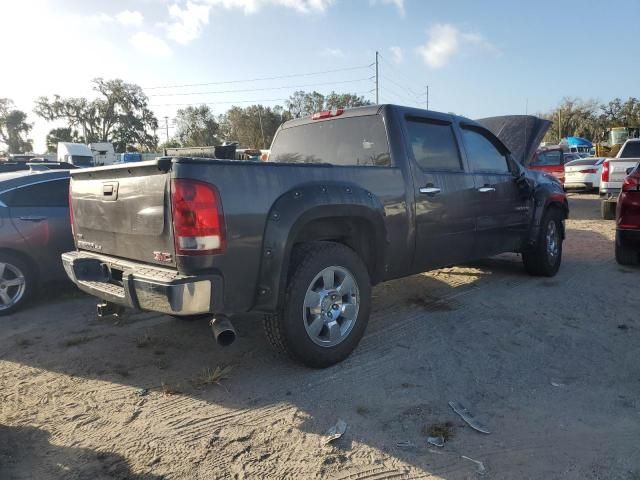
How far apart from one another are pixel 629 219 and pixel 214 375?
5.71 m

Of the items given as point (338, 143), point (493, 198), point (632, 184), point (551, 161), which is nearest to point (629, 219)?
point (632, 184)

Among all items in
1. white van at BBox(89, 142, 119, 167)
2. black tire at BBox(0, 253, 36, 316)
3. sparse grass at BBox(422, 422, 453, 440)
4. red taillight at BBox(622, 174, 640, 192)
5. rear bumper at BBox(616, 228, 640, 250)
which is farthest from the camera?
white van at BBox(89, 142, 119, 167)

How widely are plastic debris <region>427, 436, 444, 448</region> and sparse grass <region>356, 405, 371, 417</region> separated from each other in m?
0.42

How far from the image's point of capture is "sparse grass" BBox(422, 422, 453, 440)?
8.79 ft

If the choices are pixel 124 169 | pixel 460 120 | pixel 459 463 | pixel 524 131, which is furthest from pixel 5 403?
pixel 524 131

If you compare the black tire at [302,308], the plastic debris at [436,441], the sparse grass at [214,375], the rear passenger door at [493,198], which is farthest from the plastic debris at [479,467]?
the rear passenger door at [493,198]

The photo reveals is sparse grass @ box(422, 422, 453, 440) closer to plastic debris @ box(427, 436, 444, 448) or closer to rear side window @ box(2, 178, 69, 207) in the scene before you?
plastic debris @ box(427, 436, 444, 448)

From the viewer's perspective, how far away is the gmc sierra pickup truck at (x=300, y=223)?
2828 millimetres

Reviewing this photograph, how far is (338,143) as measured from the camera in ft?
14.7

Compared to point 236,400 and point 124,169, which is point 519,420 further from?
point 124,169

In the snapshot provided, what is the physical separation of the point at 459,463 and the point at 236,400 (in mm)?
1420

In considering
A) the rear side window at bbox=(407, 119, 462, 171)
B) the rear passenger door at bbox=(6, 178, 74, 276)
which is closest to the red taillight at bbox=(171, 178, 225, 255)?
the rear side window at bbox=(407, 119, 462, 171)

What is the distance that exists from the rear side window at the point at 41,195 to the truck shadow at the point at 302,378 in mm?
1202

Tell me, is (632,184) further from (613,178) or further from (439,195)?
(613,178)
